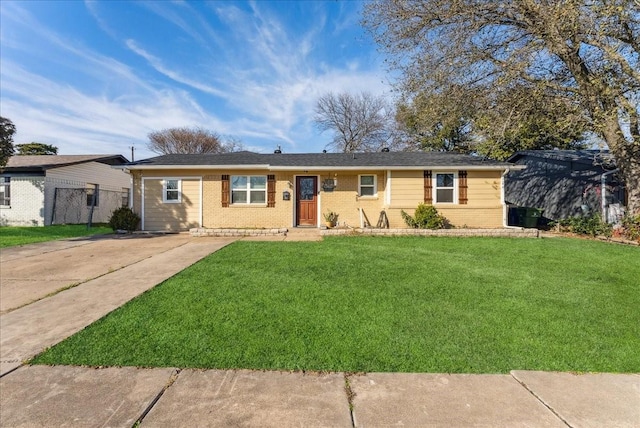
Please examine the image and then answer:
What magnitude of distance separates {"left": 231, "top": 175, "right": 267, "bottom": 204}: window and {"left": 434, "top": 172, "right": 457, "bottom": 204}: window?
6.94 meters

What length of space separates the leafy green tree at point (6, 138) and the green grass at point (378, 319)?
46.8 ft

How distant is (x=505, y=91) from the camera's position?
36.6ft

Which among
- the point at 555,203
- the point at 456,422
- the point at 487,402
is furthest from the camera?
the point at 555,203

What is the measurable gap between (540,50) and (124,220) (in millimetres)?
15766

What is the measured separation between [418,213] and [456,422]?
994 centimetres

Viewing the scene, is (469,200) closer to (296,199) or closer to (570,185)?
(570,185)

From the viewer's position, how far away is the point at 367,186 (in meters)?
12.6

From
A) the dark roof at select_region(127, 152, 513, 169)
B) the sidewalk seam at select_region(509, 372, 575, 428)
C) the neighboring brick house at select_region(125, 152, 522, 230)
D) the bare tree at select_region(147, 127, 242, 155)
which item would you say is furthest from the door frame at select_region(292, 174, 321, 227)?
the bare tree at select_region(147, 127, 242, 155)

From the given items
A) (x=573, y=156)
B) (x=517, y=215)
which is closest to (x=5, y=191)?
(x=517, y=215)

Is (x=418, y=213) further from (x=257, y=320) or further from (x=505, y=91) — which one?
(x=257, y=320)

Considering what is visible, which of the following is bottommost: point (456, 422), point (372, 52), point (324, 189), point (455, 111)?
point (456, 422)

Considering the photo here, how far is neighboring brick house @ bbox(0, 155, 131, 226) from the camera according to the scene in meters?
15.4

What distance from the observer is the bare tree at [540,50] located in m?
8.41

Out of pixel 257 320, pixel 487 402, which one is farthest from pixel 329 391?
pixel 257 320
